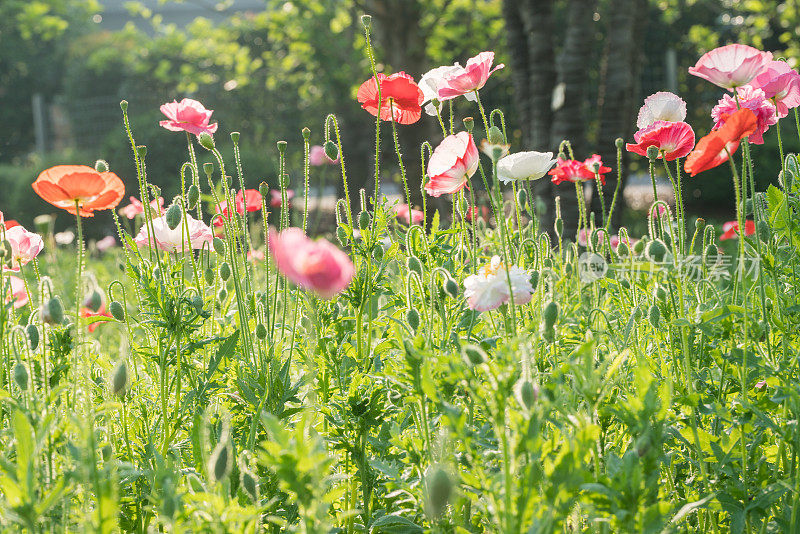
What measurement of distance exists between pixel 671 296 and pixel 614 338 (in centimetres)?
21

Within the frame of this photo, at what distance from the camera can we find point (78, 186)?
1.54 metres

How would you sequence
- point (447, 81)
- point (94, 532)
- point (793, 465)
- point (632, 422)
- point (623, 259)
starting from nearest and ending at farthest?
point (94, 532), point (632, 422), point (793, 465), point (447, 81), point (623, 259)

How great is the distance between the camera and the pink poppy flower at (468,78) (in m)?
1.75

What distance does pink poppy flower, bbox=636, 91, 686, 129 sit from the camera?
1844 mm

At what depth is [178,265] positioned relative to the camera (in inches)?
70.5

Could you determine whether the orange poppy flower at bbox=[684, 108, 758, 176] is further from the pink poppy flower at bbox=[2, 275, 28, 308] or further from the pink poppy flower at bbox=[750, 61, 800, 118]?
the pink poppy flower at bbox=[2, 275, 28, 308]

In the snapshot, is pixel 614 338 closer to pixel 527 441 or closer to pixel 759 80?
pixel 759 80

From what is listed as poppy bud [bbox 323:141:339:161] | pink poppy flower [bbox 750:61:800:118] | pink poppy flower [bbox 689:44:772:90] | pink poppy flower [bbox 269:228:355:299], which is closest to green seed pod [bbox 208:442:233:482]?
pink poppy flower [bbox 269:228:355:299]

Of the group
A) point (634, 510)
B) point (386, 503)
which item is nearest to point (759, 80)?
point (634, 510)

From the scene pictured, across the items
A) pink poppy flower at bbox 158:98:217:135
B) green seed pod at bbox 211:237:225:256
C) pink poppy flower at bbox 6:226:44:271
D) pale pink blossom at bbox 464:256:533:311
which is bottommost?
pale pink blossom at bbox 464:256:533:311

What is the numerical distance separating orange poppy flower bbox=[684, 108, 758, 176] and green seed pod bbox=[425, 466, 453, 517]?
717mm

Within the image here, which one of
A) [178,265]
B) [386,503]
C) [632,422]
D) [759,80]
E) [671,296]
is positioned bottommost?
[386,503]

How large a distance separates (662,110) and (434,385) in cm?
104

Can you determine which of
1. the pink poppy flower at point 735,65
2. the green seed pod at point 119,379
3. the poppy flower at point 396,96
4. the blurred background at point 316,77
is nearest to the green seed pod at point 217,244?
the poppy flower at point 396,96
